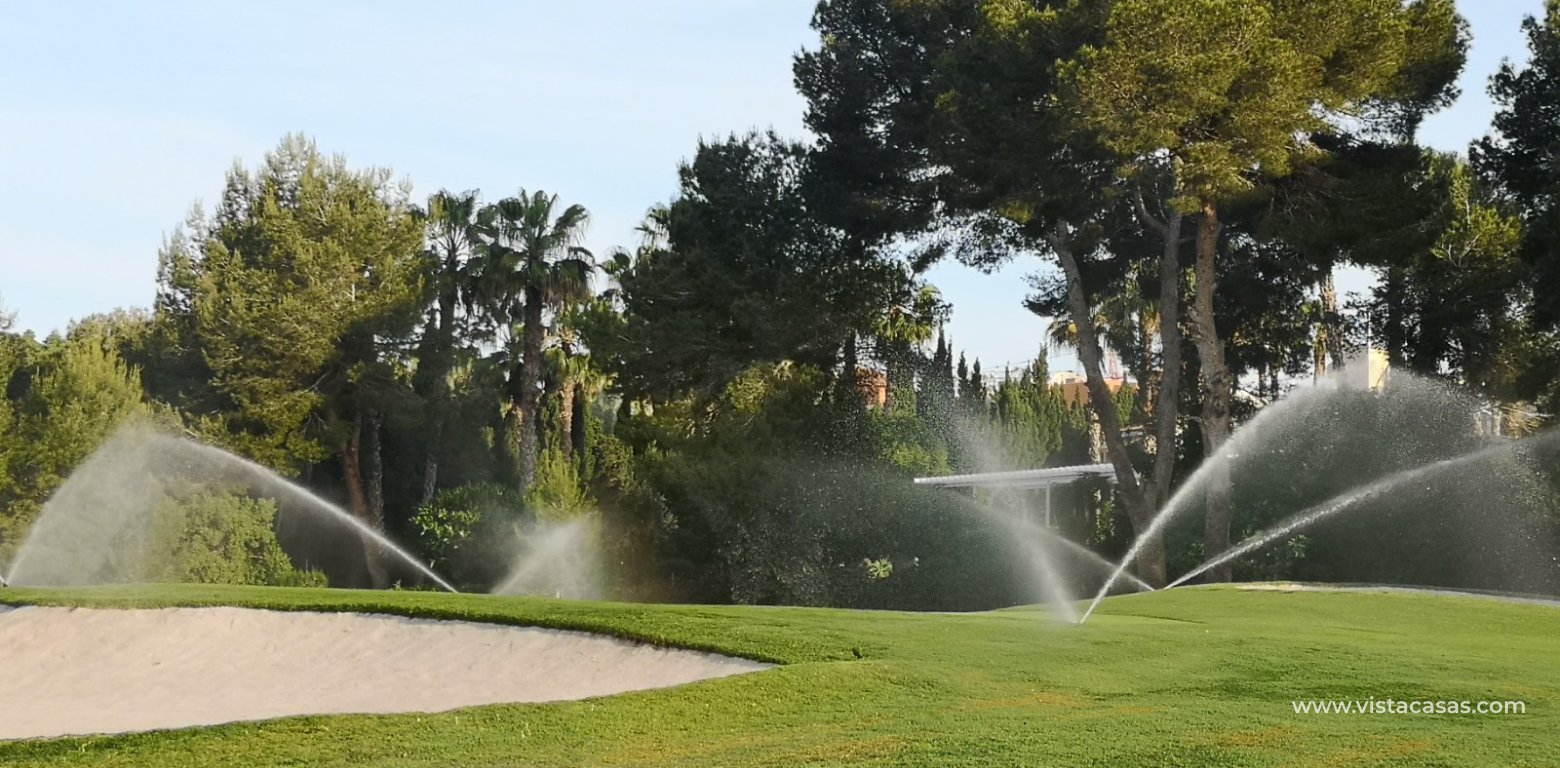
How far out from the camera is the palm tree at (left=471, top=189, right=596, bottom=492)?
170 ft

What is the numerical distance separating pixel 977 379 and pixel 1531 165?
2394cm

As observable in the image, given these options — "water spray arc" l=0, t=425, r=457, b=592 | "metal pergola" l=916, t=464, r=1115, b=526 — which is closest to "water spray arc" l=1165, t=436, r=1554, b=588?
"metal pergola" l=916, t=464, r=1115, b=526

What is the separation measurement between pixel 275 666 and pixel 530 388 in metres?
33.8

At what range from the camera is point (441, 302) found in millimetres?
55688

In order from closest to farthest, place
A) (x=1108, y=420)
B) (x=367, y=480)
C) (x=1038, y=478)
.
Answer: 1. (x=1108, y=420)
2. (x=1038, y=478)
3. (x=367, y=480)

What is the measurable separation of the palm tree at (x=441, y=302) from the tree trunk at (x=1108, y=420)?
965 inches

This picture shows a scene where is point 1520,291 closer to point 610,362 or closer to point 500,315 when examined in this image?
point 610,362

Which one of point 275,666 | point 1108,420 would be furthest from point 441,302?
point 275,666

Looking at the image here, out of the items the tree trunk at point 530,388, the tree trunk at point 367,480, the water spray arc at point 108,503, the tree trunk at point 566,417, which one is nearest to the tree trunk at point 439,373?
the tree trunk at point 367,480

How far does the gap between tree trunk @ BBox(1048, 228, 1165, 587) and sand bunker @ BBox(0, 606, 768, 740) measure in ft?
62.4

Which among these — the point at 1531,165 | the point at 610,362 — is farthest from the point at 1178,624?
the point at 610,362

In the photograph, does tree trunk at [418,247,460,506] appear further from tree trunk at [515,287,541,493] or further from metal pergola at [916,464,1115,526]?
metal pergola at [916,464,1115,526]

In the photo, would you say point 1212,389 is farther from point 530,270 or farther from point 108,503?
point 108,503

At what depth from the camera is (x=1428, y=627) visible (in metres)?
19.0
